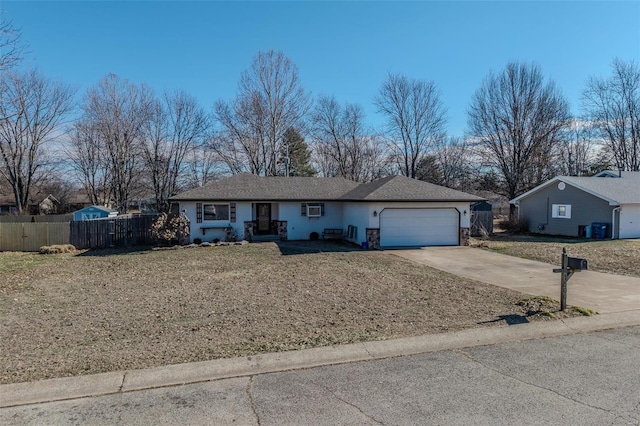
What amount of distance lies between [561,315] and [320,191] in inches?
614

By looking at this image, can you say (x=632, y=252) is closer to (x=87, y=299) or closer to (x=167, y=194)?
(x=87, y=299)

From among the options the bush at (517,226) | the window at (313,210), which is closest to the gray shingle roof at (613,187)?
the bush at (517,226)

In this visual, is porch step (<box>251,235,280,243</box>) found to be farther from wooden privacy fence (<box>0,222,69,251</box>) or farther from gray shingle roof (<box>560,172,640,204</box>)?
gray shingle roof (<box>560,172,640,204</box>)

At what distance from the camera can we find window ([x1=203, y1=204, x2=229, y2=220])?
754 inches

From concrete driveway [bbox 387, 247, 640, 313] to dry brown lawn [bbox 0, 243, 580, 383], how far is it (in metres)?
0.98

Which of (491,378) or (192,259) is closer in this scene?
(491,378)

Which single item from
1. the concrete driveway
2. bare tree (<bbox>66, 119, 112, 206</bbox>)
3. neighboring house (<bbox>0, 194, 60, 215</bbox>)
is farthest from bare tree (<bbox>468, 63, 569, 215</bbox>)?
neighboring house (<bbox>0, 194, 60, 215</bbox>)

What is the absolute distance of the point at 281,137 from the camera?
33.4 m

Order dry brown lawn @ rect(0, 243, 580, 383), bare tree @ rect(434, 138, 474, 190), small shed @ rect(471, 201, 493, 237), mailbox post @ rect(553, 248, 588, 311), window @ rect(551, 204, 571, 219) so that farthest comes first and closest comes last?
bare tree @ rect(434, 138, 474, 190), small shed @ rect(471, 201, 493, 237), window @ rect(551, 204, 571, 219), mailbox post @ rect(553, 248, 588, 311), dry brown lawn @ rect(0, 243, 580, 383)

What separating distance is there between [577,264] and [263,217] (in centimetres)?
1701

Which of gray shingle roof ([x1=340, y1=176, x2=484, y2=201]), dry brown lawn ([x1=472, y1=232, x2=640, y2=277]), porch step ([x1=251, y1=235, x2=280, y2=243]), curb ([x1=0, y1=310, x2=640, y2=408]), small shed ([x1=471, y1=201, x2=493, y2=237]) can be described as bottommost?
curb ([x1=0, y1=310, x2=640, y2=408])

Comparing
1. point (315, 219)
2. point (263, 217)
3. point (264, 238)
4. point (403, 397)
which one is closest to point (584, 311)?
point (403, 397)

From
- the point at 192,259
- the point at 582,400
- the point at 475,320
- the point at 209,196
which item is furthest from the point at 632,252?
the point at 209,196

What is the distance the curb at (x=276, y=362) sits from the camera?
4020mm
